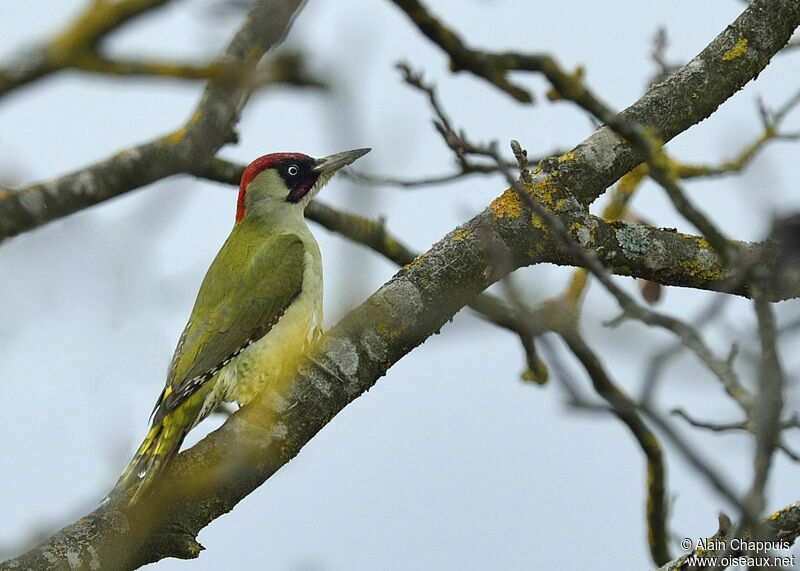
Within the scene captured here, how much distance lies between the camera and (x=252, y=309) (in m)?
5.08

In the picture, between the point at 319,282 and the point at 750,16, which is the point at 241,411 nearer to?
the point at 319,282

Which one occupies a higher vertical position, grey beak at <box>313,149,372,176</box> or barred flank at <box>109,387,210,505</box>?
grey beak at <box>313,149,372,176</box>

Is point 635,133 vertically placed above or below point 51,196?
above

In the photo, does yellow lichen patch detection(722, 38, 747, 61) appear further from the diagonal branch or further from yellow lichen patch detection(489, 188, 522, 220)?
yellow lichen patch detection(489, 188, 522, 220)

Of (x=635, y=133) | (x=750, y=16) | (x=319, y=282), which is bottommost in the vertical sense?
(x=635, y=133)

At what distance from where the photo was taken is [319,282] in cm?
541

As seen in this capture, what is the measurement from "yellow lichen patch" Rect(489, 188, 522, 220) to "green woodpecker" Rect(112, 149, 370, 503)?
51.6 inches

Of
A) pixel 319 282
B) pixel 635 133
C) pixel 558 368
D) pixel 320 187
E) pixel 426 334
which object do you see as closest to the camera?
pixel 558 368

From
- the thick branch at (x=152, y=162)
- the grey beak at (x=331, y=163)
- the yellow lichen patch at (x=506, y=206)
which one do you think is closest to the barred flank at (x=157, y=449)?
the thick branch at (x=152, y=162)

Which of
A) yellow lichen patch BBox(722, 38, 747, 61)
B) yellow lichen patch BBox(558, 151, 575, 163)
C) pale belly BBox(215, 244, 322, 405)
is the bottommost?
pale belly BBox(215, 244, 322, 405)

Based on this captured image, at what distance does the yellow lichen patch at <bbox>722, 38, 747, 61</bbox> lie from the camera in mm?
4039

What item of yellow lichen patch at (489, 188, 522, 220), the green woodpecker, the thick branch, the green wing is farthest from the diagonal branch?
the green wing

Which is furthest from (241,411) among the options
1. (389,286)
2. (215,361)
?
(215,361)

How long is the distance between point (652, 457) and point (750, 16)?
7.07 ft
